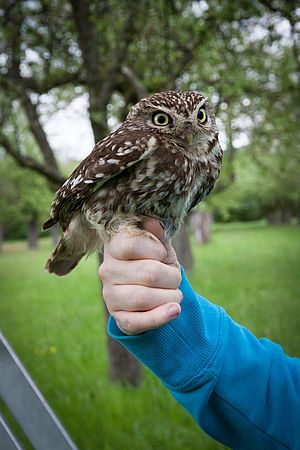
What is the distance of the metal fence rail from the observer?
145 cm

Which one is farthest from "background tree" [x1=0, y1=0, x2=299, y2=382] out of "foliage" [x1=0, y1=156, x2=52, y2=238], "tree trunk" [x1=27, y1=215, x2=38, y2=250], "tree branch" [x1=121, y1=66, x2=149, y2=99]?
"tree trunk" [x1=27, y1=215, x2=38, y2=250]

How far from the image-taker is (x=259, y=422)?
145cm

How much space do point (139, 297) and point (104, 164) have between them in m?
0.61

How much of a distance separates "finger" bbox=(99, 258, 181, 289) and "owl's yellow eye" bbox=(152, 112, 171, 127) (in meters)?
0.65

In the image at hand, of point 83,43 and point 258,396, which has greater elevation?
point 83,43

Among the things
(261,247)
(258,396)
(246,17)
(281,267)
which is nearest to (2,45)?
(246,17)

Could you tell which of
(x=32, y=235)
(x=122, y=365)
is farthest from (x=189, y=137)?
(x=32, y=235)

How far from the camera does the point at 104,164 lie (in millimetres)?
1566

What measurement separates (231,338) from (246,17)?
2.91 m

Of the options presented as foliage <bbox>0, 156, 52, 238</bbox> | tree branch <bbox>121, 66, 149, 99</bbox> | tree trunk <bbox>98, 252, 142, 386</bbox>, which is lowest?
foliage <bbox>0, 156, 52, 238</bbox>

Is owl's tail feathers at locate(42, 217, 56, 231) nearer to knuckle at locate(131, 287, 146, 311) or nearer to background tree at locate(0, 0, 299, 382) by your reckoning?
knuckle at locate(131, 287, 146, 311)

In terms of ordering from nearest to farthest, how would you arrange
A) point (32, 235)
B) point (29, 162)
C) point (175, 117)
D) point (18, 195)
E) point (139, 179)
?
point (139, 179) < point (175, 117) < point (29, 162) < point (18, 195) < point (32, 235)

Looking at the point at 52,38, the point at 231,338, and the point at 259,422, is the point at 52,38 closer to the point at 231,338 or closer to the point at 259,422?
the point at 231,338

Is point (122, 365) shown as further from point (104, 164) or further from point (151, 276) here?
point (151, 276)
